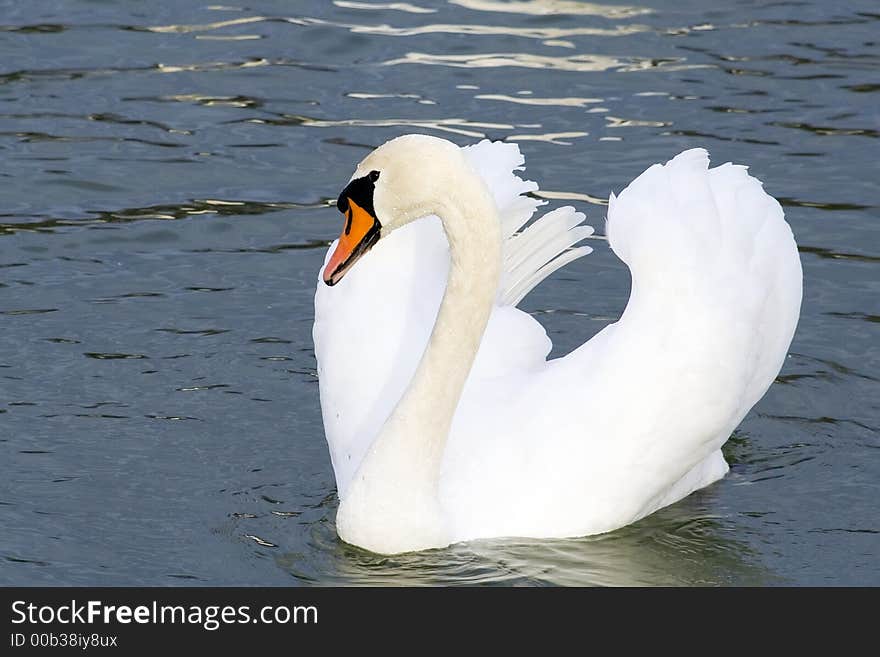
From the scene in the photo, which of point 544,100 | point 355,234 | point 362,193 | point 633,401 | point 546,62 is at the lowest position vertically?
point 633,401

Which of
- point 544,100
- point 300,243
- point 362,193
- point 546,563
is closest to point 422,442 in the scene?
point 546,563

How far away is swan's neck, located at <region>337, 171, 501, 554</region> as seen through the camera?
6926 mm

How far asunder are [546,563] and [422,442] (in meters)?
0.63

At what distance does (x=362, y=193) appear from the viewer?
6812mm

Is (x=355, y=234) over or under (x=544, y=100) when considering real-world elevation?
over

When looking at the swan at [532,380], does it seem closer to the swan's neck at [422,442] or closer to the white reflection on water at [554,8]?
the swan's neck at [422,442]

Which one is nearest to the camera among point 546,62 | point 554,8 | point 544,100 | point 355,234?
point 355,234

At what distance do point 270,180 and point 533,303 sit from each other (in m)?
2.31

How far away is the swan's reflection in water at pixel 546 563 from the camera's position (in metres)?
6.97

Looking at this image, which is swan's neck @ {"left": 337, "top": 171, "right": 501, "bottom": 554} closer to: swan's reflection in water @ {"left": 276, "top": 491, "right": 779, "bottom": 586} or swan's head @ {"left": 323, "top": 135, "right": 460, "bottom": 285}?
swan's reflection in water @ {"left": 276, "top": 491, "right": 779, "bottom": 586}

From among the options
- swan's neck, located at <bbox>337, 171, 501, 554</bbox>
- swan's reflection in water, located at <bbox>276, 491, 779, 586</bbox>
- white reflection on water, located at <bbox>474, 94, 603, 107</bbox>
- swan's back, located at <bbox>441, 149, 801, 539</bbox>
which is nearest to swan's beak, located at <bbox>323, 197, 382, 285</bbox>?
swan's neck, located at <bbox>337, 171, 501, 554</bbox>

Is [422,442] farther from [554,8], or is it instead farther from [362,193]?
[554,8]

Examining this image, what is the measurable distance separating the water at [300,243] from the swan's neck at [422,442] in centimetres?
12
